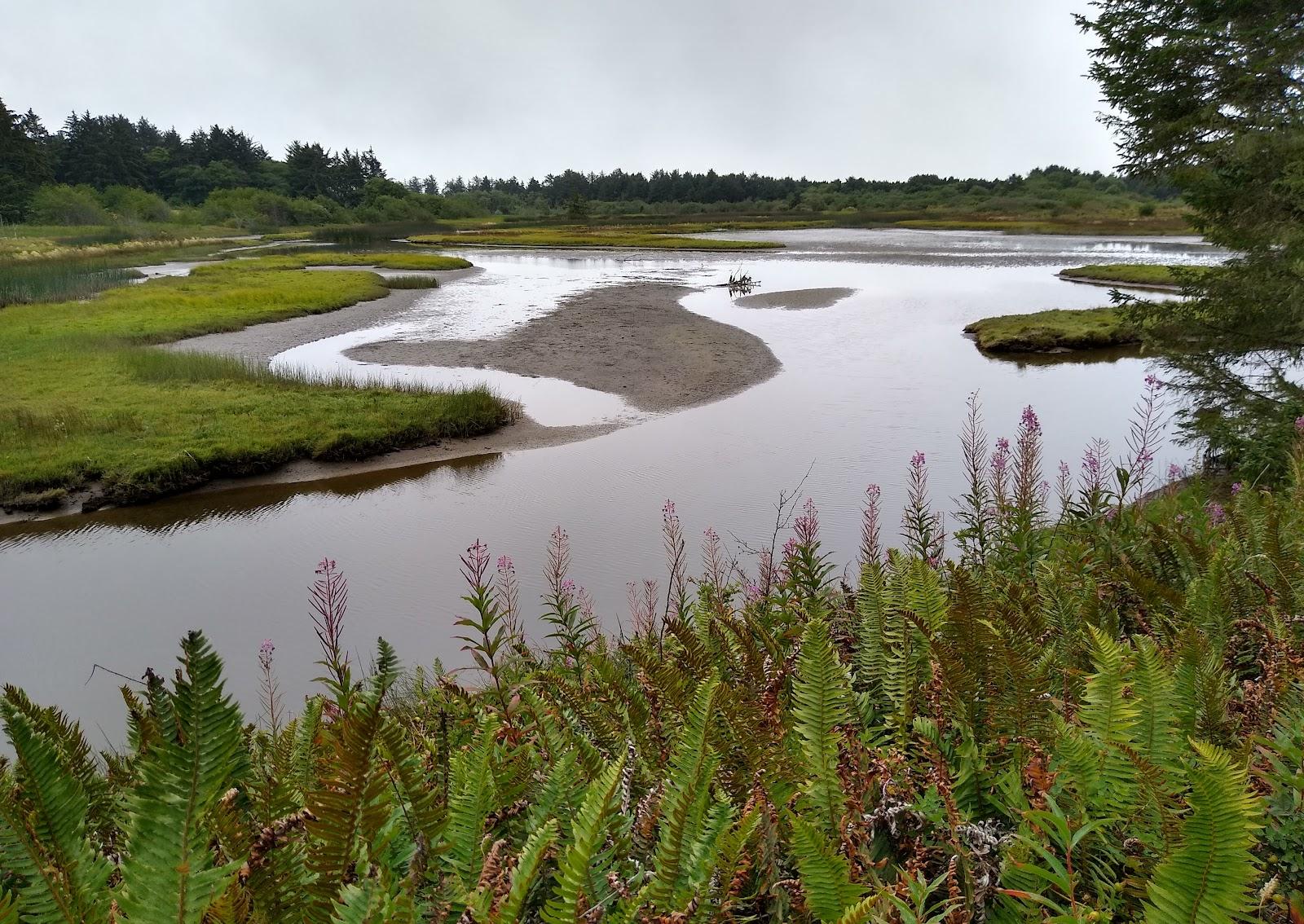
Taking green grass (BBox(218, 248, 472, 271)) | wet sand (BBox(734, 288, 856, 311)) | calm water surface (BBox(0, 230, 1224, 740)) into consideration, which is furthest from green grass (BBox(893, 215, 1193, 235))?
calm water surface (BBox(0, 230, 1224, 740))

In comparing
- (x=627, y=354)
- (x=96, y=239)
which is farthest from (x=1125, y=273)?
(x=96, y=239)

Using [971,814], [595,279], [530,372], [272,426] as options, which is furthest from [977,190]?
[971,814]

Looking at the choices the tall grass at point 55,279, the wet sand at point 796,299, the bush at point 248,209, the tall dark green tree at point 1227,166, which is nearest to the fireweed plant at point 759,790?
the tall dark green tree at point 1227,166

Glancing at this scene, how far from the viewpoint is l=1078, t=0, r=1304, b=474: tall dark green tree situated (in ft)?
30.5

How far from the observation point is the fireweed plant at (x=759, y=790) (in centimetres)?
79

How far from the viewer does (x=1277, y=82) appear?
32.1 ft

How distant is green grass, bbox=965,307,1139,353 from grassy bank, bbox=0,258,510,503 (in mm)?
14459

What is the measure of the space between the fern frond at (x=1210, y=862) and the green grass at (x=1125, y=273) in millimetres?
36544

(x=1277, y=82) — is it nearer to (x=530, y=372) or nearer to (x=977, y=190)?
(x=530, y=372)

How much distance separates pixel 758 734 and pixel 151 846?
3.12 feet

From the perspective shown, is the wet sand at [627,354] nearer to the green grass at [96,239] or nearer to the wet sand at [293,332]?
the wet sand at [293,332]

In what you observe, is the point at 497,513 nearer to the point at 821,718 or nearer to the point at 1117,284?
→ the point at 821,718

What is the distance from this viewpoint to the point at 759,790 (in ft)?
4.22

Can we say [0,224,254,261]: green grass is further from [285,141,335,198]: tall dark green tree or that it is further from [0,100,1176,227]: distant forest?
[285,141,335,198]: tall dark green tree
